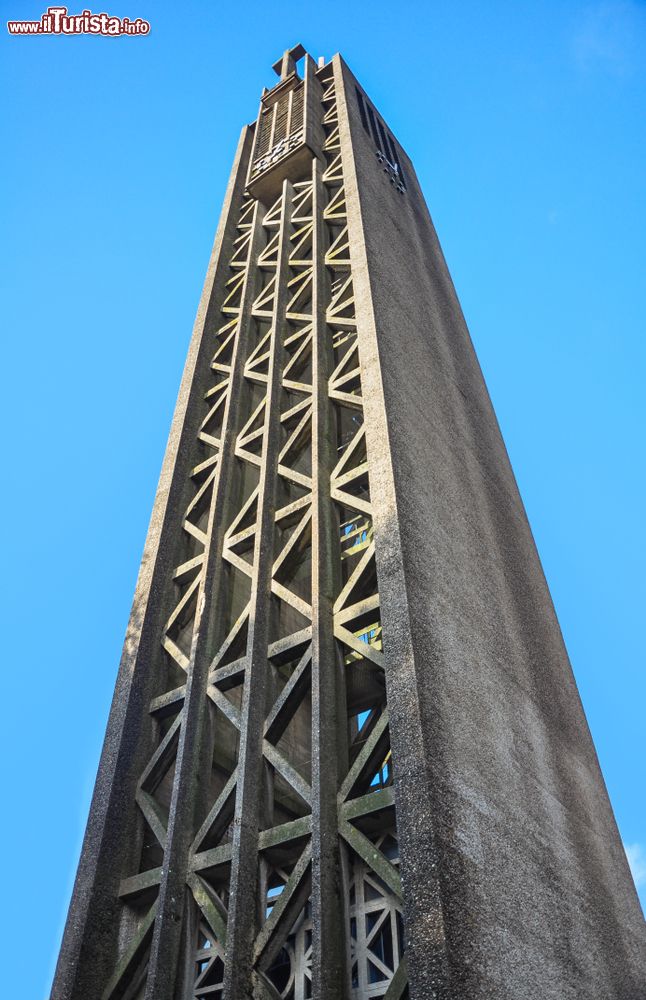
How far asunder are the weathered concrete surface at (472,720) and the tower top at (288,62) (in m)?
9.27

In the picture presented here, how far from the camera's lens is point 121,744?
7.75m

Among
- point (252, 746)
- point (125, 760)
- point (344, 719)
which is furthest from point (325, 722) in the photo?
point (125, 760)

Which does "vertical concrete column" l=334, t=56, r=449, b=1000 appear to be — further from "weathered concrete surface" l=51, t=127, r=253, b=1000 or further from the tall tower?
"weathered concrete surface" l=51, t=127, r=253, b=1000

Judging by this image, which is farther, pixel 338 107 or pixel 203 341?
pixel 338 107

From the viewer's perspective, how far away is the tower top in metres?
19.1

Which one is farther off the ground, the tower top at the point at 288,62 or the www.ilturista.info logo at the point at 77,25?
the tower top at the point at 288,62

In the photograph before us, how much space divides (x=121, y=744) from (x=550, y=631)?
17.1 feet

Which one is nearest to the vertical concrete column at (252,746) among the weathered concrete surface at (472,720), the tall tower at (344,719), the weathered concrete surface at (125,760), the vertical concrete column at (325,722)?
the tall tower at (344,719)

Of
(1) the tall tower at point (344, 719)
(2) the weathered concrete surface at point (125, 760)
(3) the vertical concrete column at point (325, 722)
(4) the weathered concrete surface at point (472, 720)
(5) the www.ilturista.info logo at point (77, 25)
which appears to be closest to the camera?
(4) the weathered concrete surface at point (472, 720)

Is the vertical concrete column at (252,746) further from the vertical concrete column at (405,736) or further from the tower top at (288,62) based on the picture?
the tower top at (288,62)

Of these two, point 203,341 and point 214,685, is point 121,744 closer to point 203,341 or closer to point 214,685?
point 214,685

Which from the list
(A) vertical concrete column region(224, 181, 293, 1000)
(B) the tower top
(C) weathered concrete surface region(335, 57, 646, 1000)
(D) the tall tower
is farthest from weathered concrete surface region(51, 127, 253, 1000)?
(B) the tower top

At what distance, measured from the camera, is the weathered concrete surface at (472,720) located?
5066 millimetres

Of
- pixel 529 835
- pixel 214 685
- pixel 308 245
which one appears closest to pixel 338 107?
pixel 308 245
